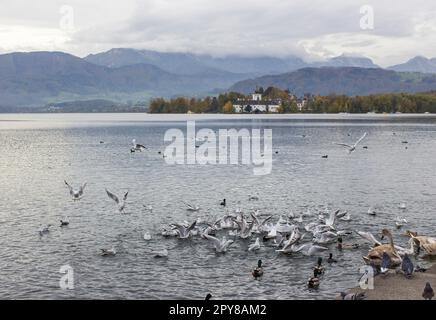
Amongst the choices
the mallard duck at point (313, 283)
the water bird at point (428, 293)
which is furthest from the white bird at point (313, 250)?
the water bird at point (428, 293)

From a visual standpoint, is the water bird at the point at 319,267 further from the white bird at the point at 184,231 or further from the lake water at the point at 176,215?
the white bird at the point at 184,231

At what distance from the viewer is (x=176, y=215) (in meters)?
37.8

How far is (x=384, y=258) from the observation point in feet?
76.0

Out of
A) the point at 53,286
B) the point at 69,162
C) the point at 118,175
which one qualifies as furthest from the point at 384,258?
the point at 69,162

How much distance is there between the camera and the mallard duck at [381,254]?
24.9 meters

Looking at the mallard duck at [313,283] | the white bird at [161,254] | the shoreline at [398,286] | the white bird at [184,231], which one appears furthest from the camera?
the white bird at [184,231]

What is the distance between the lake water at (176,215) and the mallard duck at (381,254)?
2.42ft

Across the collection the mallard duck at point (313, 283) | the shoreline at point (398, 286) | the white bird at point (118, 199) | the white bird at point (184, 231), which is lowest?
the mallard duck at point (313, 283)

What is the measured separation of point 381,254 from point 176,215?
16118 millimetres

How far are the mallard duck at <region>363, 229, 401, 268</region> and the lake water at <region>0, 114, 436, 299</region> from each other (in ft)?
2.42

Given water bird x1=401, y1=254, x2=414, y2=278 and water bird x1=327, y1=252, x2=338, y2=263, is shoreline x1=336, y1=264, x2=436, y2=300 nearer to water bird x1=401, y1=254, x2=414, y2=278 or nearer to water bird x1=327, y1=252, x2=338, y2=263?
water bird x1=401, y1=254, x2=414, y2=278

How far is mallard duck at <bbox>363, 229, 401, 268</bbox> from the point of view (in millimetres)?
24875

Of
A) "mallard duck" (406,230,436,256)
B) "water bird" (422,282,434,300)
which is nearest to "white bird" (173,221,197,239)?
"mallard duck" (406,230,436,256)

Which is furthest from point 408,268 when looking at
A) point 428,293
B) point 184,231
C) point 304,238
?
point 184,231
